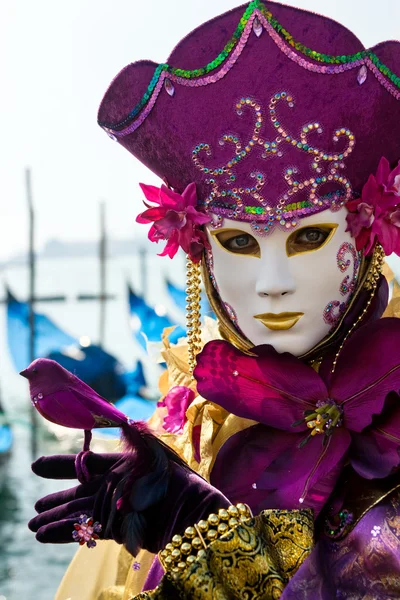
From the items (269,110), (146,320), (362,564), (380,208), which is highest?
(269,110)

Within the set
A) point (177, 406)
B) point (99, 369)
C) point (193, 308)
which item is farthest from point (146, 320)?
point (193, 308)

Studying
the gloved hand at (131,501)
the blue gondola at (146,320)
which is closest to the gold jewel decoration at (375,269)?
the gloved hand at (131,501)

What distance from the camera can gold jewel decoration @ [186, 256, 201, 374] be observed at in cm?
175

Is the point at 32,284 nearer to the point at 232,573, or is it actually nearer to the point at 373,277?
the point at 373,277

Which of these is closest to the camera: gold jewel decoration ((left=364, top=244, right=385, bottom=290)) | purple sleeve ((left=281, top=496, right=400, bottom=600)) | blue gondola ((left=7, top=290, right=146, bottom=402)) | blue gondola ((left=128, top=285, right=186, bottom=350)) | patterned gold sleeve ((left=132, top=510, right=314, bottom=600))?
patterned gold sleeve ((left=132, top=510, right=314, bottom=600))

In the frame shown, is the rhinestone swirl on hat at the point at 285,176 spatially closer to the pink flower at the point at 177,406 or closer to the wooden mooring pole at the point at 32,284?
the pink flower at the point at 177,406

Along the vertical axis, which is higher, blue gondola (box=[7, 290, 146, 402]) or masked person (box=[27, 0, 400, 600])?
masked person (box=[27, 0, 400, 600])

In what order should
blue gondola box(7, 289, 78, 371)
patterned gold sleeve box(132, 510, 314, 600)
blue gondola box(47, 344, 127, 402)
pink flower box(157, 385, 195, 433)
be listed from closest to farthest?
1. patterned gold sleeve box(132, 510, 314, 600)
2. pink flower box(157, 385, 195, 433)
3. blue gondola box(47, 344, 127, 402)
4. blue gondola box(7, 289, 78, 371)

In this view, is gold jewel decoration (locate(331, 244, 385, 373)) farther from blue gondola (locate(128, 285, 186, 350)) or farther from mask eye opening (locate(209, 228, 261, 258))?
blue gondola (locate(128, 285, 186, 350))

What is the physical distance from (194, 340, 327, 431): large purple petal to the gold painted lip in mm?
47

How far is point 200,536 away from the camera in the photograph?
3.99ft

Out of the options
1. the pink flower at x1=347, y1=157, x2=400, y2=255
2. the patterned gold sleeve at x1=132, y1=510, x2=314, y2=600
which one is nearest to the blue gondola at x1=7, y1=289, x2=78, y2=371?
the pink flower at x1=347, y1=157, x2=400, y2=255

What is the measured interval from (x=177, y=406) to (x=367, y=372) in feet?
1.91

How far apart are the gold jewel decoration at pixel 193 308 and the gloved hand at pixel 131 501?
42 cm
